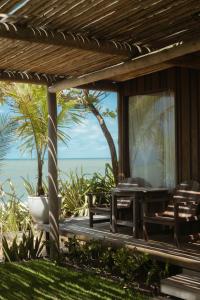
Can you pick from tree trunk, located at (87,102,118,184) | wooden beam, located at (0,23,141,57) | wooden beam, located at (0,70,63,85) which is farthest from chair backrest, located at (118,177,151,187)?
wooden beam, located at (0,23,141,57)

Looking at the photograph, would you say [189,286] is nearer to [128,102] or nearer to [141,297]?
[141,297]

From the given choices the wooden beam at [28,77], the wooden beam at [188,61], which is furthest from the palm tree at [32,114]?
the wooden beam at [188,61]

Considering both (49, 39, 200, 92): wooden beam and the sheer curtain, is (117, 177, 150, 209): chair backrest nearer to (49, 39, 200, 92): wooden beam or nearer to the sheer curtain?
the sheer curtain

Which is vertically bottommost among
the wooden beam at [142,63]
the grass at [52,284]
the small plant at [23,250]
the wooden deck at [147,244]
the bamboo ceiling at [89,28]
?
the grass at [52,284]

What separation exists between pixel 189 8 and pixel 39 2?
1409 millimetres

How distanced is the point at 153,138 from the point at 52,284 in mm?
3038

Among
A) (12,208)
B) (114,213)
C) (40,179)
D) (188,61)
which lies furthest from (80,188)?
(188,61)

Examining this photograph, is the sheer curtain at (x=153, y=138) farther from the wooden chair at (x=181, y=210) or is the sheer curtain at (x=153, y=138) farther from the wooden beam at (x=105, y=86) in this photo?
the wooden chair at (x=181, y=210)

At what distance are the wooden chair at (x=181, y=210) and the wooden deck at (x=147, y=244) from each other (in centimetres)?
19

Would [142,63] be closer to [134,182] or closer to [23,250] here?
[134,182]

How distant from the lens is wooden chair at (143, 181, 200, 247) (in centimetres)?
571

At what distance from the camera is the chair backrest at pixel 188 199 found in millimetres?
6062

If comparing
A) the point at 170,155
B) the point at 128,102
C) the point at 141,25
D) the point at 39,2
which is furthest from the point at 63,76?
the point at 39,2

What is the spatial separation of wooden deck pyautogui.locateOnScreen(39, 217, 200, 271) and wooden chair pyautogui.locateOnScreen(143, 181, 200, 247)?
188mm
